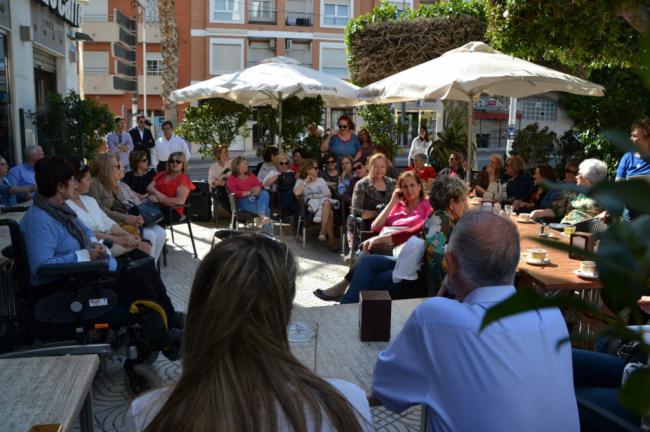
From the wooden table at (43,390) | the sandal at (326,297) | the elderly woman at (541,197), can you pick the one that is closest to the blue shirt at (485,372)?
the wooden table at (43,390)

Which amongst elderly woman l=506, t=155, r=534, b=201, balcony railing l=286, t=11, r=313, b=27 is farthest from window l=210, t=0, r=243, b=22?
elderly woman l=506, t=155, r=534, b=201

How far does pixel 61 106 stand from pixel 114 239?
6.23 m

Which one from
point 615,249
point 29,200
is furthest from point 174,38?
point 615,249

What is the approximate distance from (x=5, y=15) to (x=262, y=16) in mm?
29299

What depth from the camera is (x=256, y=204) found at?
8602 millimetres

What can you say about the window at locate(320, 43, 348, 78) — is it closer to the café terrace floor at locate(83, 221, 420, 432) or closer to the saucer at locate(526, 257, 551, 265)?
the café terrace floor at locate(83, 221, 420, 432)

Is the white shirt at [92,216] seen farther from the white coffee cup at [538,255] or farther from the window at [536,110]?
the window at [536,110]

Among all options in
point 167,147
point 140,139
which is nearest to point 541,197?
point 167,147

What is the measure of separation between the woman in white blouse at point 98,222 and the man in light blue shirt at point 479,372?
11.7 feet

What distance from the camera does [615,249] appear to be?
453mm

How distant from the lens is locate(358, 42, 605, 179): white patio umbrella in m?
6.90

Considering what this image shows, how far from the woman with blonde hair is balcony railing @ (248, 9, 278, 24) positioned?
122 feet

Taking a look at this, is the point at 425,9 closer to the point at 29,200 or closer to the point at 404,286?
the point at 29,200

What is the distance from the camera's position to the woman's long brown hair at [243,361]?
1180 mm
